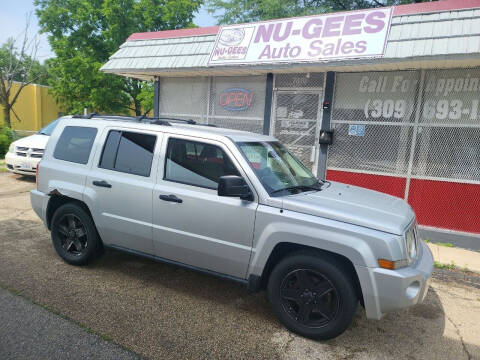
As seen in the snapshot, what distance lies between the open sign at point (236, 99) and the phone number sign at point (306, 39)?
1.00m

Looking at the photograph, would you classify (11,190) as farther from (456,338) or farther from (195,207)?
(456,338)

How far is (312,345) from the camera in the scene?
313 centimetres

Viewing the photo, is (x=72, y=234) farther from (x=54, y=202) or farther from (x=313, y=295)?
(x=313, y=295)

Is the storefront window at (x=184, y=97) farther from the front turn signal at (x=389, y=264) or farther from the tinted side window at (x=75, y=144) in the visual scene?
the front turn signal at (x=389, y=264)

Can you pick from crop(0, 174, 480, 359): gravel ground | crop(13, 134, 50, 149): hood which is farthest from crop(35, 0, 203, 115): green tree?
crop(0, 174, 480, 359): gravel ground

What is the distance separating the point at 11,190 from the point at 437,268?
9.07 metres

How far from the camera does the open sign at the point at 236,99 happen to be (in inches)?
330

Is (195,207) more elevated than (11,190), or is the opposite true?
(195,207)

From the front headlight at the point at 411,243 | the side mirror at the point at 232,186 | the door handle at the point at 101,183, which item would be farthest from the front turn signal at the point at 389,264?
the door handle at the point at 101,183

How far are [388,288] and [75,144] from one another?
3853mm

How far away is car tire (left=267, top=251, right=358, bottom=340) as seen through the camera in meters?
3.04

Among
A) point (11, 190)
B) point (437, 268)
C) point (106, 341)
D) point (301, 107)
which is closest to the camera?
point (106, 341)

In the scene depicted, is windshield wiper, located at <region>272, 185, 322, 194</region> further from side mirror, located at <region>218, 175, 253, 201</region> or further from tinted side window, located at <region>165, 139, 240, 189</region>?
tinted side window, located at <region>165, 139, 240, 189</region>

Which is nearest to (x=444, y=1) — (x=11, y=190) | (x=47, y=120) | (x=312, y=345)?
(x=312, y=345)
